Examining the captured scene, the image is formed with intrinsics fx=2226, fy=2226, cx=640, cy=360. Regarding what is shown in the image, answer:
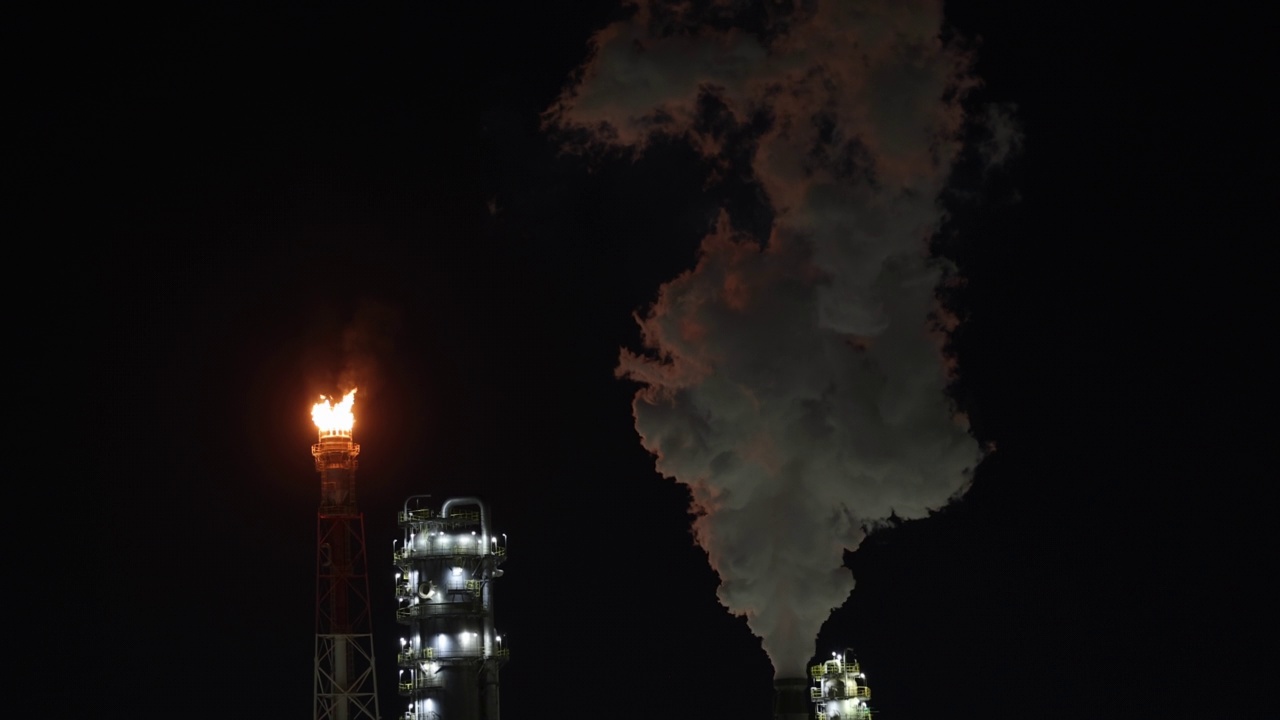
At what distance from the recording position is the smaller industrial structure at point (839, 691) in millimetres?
104750

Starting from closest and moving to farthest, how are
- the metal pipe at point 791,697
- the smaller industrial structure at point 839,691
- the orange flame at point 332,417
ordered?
1. the metal pipe at point 791,697
2. the smaller industrial structure at point 839,691
3. the orange flame at point 332,417

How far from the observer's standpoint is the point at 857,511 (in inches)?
3804

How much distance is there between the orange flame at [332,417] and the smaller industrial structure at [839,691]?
1048 inches

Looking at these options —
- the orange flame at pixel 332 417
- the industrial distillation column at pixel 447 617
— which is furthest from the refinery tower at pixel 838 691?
the orange flame at pixel 332 417

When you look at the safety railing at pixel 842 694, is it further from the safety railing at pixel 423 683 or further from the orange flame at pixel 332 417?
the orange flame at pixel 332 417

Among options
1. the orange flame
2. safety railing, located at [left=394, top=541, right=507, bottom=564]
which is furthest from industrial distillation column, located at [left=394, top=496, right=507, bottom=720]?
the orange flame

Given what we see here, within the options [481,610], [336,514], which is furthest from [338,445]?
[481,610]

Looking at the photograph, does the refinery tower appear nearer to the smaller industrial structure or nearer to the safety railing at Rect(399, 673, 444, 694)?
the smaller industrial structure

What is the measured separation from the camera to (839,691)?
104875mm

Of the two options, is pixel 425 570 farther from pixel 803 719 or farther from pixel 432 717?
pixel 803 719

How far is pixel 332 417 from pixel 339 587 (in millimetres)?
8931

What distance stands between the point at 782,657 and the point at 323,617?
82.8ft

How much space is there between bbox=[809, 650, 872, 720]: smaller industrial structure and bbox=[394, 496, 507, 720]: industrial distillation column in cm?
1594

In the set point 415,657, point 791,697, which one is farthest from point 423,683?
point 791,697
